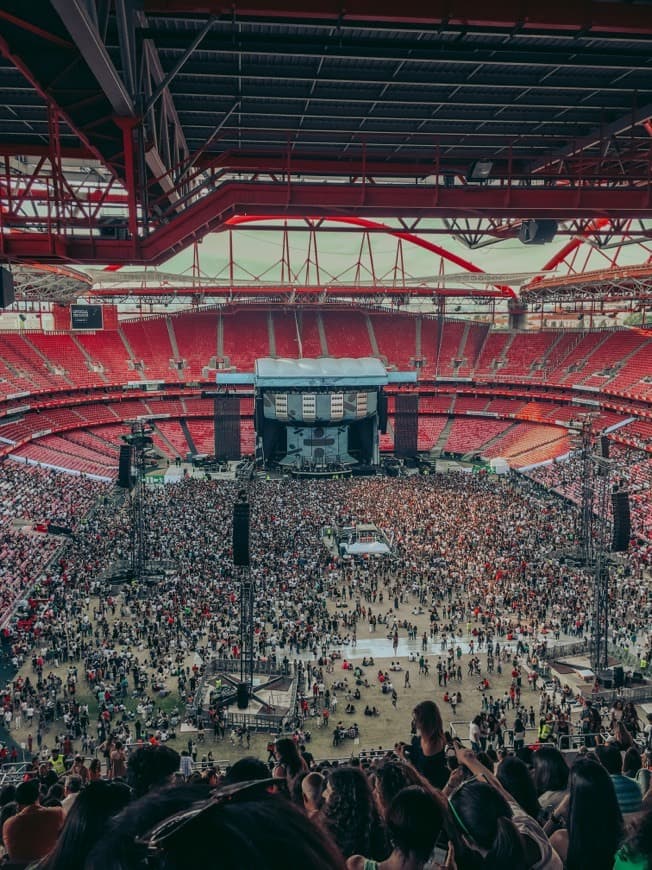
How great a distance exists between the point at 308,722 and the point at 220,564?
386 inches

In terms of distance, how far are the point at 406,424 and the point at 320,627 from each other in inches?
1054

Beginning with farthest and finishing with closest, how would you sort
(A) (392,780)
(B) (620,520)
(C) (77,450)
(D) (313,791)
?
1. (C) (77,450)
2. (B) (620,520)
3. (D) (313,791)
4. (A) (392,780)

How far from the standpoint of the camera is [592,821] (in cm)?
306

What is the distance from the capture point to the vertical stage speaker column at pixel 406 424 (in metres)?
45.8

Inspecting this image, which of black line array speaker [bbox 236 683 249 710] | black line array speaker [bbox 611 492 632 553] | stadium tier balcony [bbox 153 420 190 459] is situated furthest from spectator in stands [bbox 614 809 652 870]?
stadium tier balcony [bbox 153 420 190 459]

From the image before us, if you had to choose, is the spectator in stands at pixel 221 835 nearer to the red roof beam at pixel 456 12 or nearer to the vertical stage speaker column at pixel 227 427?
the red roof beam at pixel 456 12

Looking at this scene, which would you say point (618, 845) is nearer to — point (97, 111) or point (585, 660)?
point (97, 111)

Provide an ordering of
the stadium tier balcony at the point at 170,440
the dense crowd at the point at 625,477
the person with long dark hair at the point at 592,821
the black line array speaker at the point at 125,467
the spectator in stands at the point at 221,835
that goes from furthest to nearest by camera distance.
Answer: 1. the stadium tier balcony at the point at 170,440
2. the dense crowd at the point at 625,477
3. the black line array speaker at the point at 125,467
4. the person with long dark hair at the point at 592,821
5. the spectator in stands at the point at 221,835

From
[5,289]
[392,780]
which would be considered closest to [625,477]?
[5,289]

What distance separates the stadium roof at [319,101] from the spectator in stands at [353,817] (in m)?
5.48

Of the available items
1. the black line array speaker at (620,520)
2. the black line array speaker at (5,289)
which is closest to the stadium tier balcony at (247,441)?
the black line array speaker at (620,520)

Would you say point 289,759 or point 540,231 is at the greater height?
point 540,231

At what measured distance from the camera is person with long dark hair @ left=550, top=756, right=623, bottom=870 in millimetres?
2939

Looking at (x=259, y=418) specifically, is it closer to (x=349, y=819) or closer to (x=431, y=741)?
(x=431, y=741)
